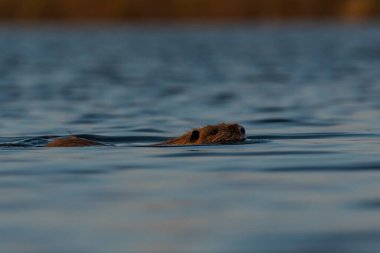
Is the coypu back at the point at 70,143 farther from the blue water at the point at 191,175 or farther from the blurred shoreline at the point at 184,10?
the blurred shoreline at the point at 184,10

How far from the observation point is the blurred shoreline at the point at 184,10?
124125mm

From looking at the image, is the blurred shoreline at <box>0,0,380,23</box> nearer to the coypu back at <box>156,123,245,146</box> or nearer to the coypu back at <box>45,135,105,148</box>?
the coypu back at <box>156,123,245,146</box>

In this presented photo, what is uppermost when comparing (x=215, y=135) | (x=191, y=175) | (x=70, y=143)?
(x=215, y=135)

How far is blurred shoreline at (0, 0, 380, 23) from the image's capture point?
12412 cm

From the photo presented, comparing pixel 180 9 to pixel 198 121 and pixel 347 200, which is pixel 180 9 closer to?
pixel 198 121

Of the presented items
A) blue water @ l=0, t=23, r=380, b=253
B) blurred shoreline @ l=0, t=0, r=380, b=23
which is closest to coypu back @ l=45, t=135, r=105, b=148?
blue water @ l=0, t=23, r=380, b=253

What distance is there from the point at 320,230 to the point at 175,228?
3.28 feet

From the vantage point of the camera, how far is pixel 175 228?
830 cm

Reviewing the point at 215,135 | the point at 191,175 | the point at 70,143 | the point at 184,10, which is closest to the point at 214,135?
the point at 215,135

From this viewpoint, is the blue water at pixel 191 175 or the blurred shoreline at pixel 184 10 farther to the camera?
the blurred shoreline at pixel 184 10

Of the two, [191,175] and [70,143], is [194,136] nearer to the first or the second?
[70,143]

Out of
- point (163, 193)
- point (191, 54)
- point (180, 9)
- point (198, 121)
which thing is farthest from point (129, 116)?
point (180, 9)

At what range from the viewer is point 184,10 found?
134m

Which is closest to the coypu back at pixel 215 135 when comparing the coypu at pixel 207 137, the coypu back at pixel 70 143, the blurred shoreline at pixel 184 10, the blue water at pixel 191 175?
the coypu at pixel 207 137
